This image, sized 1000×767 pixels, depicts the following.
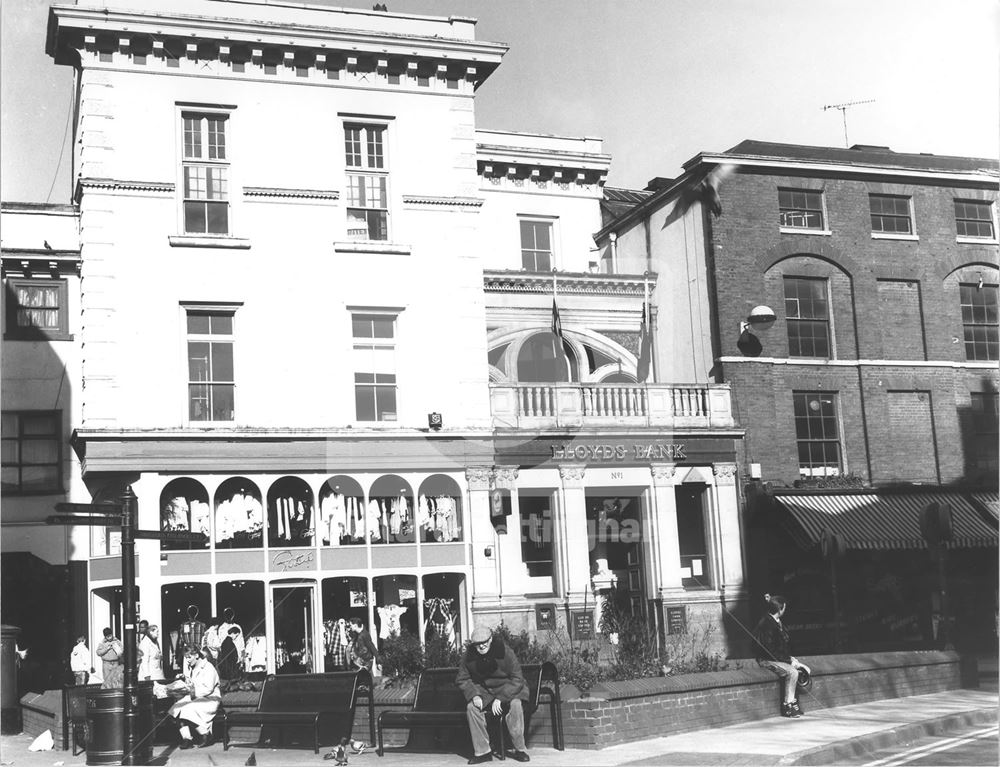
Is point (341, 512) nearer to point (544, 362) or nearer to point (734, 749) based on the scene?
point (544, 362)

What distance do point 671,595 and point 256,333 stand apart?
10.2 m

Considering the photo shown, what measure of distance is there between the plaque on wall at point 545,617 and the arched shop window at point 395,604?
8.11 ft

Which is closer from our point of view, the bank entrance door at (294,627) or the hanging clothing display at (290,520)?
the bank entrance door at (294,627)

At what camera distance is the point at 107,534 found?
945 inches

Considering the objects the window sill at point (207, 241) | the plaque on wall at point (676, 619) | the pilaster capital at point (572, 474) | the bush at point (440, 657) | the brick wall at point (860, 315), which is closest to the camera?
the bush at point (440, 657)

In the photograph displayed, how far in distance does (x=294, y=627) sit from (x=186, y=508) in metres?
3.07

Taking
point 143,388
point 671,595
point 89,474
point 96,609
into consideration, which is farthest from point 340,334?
point 671,595

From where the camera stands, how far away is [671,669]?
1741cm

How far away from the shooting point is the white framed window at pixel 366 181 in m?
25.9

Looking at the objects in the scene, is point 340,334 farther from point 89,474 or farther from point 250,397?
point 89,474

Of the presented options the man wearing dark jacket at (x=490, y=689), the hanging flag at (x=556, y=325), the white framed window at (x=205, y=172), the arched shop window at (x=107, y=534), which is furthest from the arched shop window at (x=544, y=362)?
the man wearing dark jacket at (x=490, y=689)

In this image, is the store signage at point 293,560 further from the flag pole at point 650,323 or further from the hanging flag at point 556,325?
the flag pole at point 650,323

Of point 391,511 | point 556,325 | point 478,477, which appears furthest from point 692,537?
point 391,511

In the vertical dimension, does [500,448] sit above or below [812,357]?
below
